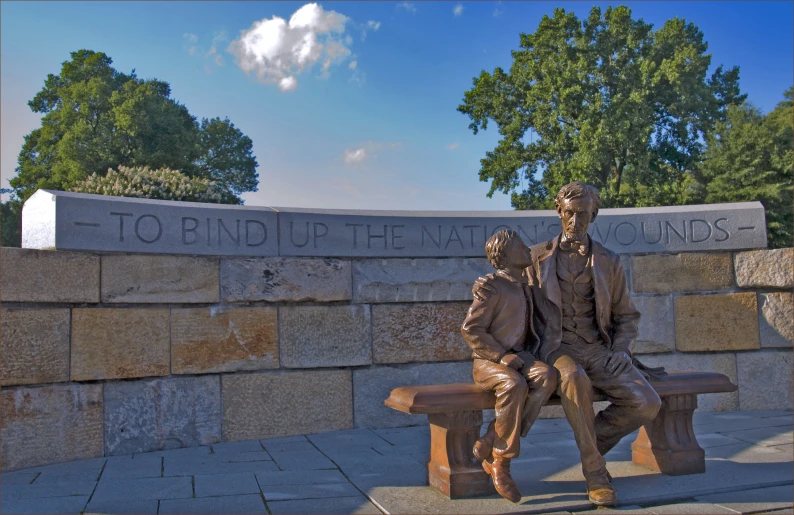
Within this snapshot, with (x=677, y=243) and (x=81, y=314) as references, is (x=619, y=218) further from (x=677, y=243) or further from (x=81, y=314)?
(x=81, y=314)

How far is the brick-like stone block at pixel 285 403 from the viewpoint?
5.60 metres

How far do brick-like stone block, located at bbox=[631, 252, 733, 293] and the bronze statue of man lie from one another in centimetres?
256

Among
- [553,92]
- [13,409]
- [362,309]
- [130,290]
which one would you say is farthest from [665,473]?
[553,92]

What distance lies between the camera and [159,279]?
17.6 feet

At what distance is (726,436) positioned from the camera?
5.44 meters

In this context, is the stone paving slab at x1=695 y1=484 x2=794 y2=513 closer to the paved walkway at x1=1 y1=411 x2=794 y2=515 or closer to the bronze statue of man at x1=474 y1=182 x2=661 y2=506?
the paved walkway at x1=1 y1=411 x2=794 y2=515

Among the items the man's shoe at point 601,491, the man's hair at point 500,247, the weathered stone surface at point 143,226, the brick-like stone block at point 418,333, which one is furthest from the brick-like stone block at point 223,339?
the man's shoe at point 601,491

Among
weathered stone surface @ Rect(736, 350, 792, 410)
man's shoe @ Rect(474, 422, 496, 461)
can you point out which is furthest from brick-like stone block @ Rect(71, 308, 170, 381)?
weathered stone surface @ Rect(736, 350, 792, 410)

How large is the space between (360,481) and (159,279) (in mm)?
2284

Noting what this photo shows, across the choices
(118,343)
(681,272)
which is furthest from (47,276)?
(681,272)

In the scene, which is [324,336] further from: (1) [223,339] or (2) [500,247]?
(2) [500,247]

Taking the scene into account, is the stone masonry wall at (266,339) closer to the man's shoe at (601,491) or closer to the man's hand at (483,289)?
the man's hand at (483,289)

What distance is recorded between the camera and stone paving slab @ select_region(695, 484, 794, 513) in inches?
141

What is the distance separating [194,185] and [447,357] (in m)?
8.27
